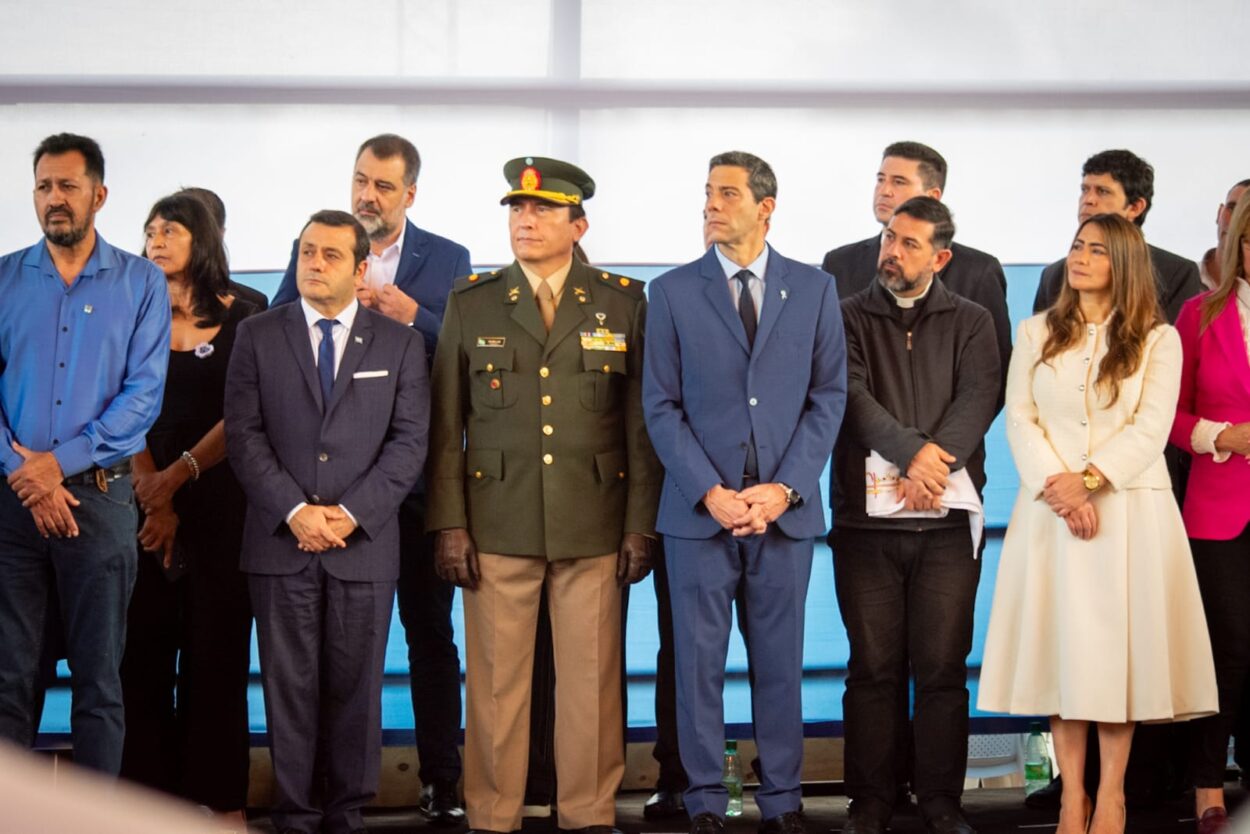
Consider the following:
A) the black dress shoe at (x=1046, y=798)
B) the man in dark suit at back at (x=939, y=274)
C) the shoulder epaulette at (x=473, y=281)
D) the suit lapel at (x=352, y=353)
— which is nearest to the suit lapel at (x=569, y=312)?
the shoulder epaulette at (x=473, y=281)

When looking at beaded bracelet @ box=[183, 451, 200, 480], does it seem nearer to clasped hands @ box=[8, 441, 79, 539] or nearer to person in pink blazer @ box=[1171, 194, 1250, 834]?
clasped hands @ box=[8, 441, 79, 539]

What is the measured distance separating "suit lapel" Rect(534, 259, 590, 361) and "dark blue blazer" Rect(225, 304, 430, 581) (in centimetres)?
35

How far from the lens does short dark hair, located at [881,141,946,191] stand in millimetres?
4684

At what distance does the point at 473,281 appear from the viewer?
4172mm

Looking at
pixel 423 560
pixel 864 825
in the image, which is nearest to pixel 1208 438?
pixel 864 825

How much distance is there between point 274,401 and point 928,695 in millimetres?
1909

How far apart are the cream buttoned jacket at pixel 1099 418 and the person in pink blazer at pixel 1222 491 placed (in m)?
0.23

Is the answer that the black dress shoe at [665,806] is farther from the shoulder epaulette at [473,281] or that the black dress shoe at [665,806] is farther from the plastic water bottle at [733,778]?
the shoulder epaulette at [473,281]

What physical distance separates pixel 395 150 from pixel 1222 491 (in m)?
2.63

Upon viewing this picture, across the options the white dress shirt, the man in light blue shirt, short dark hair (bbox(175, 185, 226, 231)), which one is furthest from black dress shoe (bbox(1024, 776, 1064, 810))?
short dark hair (bbox(175, 185, 226, 231))

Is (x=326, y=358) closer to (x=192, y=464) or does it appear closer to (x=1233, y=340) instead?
(x=192, y=464)

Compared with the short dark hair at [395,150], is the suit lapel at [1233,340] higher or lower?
lower

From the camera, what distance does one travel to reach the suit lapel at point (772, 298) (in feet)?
13.1

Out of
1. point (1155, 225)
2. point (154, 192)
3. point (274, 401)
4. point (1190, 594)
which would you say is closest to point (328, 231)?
point (274, 401)
